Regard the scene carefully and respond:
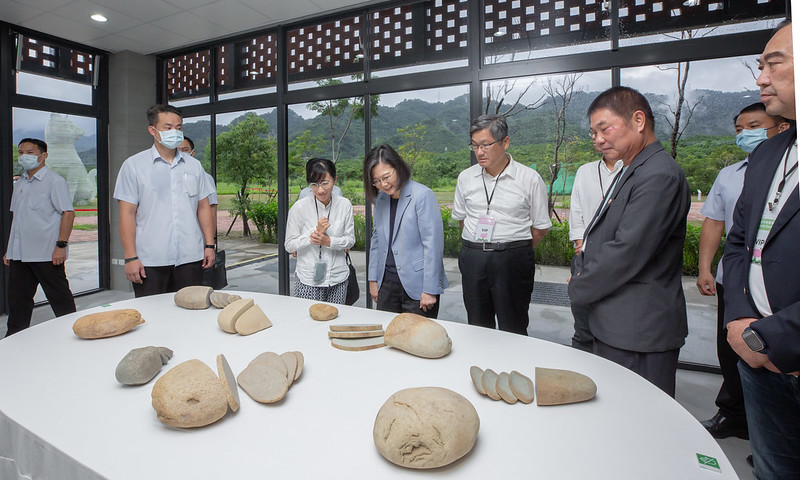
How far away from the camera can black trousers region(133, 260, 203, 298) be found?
2.57m

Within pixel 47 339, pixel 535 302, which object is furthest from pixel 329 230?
pixel 535 302

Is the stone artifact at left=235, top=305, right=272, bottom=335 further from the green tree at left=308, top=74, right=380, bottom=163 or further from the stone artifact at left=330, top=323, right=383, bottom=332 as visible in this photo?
the green tree at left=308, top=74, right=380, bottom=163

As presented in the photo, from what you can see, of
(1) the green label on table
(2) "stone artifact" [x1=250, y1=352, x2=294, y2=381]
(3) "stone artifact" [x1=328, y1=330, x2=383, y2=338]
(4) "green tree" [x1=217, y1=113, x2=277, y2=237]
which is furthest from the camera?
(4) "green tree" [x1=217, y1=113, x2=277, y2=237]

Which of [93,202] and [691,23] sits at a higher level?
[691,23]

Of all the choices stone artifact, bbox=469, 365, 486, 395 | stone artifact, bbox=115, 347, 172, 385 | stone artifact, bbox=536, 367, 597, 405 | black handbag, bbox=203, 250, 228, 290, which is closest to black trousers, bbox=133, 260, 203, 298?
black handbag, bbox=203, 250, 228, 290

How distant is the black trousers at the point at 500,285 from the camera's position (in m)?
2.37

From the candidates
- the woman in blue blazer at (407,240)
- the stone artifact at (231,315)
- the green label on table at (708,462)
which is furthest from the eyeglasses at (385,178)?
the green label on table at (708,462)

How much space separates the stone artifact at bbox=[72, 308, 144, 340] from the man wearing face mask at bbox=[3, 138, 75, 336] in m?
2.51

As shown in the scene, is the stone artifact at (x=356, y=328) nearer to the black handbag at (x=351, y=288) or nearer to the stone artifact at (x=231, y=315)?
the stone artifact at (x=231, y=315)

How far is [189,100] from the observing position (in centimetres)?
494

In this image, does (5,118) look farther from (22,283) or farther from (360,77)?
(360,77)

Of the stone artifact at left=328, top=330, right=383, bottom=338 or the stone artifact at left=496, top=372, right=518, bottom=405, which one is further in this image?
the stone artifact at left=328, top=330, right=383, bottom=338

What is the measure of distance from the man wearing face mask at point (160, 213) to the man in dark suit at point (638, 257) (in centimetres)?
222

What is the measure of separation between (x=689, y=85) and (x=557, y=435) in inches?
118
